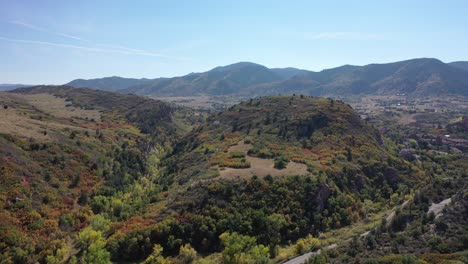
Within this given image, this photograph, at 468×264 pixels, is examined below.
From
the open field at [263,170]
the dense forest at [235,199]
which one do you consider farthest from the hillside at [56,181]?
the open field at [263,170]

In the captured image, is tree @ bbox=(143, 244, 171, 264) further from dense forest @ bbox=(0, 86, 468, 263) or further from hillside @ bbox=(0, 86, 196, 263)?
hillside @ bbox=(0, 86, 196, 263)

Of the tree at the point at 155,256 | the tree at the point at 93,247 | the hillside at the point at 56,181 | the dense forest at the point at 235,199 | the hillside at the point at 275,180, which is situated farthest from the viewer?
the hillside at the point at 275,180

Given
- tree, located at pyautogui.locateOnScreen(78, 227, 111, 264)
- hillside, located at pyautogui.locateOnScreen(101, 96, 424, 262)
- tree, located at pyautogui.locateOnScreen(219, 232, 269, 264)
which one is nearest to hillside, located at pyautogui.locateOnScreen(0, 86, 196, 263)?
tree, located at pyautogui.locateOnScreen(78, 227, 111, 264)

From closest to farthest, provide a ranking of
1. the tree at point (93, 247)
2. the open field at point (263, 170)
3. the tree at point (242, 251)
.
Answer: the tree at point (242, 251) < the tree at point (93, 247) < the open field at point (263, 170)

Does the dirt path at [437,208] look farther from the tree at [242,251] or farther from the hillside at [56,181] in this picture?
the hillside at [56,181]

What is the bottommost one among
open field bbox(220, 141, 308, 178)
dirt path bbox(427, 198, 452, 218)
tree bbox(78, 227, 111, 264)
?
tree bbox(78, 227, 111, 264)

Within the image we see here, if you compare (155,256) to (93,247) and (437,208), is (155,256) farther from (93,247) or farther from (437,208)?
(437,208)

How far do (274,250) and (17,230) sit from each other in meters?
44.4

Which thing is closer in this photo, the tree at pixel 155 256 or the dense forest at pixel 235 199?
the dense forest at pixel 235 199

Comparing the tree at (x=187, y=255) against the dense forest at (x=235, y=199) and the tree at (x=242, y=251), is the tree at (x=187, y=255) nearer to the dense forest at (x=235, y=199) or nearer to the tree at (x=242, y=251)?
the dense forest at (x=235, y=199)

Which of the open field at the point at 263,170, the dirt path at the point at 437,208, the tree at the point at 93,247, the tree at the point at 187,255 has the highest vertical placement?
the open field at the point at 263,170

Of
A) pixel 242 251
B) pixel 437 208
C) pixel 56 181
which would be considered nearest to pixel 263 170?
pixel 242 251

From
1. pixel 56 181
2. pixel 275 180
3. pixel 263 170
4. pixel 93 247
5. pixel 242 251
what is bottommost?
pixel 242 251

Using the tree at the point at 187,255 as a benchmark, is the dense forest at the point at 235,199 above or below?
above
